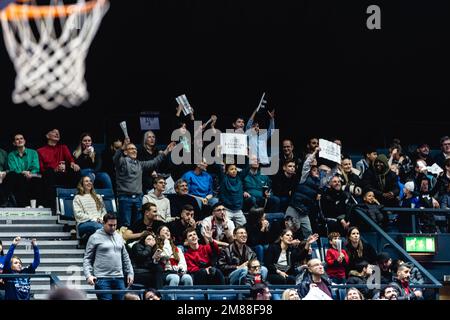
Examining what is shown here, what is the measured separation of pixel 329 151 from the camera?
18.6 metres

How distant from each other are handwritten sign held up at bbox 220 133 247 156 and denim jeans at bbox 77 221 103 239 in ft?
7.58

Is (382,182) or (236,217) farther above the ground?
(382,182)

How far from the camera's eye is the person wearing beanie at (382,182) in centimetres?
1953

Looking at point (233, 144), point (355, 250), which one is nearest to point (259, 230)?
point (355, 250)

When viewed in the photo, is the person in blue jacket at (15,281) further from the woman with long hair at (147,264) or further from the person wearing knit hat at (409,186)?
the person wearing knit hat at (409,186)

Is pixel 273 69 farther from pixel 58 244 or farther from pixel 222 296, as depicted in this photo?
pixel 222 296

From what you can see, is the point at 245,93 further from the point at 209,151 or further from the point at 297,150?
the point at 209,151

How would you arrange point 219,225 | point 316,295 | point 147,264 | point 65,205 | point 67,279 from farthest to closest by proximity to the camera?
point 65,205
point 219,225
point 67,279
point 147,264
point 316,295

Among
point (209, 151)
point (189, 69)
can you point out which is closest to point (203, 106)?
point (189, 69)

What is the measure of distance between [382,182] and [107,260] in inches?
200

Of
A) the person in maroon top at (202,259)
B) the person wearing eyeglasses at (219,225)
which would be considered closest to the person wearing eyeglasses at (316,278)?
the person in maroon top at (202,259)

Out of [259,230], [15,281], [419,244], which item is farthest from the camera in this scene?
[419,244]

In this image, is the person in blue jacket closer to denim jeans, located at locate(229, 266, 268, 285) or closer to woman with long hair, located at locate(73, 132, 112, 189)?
denim jeans, located at locate(229, 266, 268, 285)

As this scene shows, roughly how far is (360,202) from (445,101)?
13.4 feet
